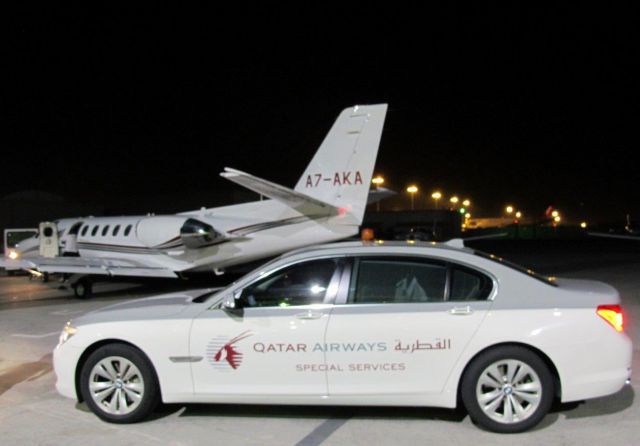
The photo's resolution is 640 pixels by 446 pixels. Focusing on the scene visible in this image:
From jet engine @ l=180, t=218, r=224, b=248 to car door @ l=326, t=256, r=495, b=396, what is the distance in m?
10.2

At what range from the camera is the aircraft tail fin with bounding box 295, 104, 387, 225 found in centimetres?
1441

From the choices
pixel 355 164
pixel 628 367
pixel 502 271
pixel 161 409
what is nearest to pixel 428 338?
pixel 502 271

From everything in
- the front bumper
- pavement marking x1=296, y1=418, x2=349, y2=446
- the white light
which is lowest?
pavement marking x1=296, y1=418, x2=349, y2=446

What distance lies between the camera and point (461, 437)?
15.8 feet

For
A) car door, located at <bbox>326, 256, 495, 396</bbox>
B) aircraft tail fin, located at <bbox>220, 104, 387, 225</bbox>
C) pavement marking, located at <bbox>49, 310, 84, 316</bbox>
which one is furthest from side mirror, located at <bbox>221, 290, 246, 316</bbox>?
aircraft tail fin, located at <bbox>220, 104, 387, 225</bbox>

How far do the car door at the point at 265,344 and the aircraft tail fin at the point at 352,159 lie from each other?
363 inches

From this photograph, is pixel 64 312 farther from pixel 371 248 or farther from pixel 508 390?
pixel 508 390

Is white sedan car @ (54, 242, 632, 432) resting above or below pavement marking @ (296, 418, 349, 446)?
above

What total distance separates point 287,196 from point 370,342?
344 inches

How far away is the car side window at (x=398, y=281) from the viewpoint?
5094 mm

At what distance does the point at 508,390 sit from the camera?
483cm

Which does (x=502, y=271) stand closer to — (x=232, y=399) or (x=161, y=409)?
(x=232, y=399)

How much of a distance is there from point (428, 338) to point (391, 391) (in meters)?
0.55

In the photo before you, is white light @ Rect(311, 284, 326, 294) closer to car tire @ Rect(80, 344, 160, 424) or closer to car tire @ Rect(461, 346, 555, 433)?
car tire @ Rect(461, 346, 555, 433)
